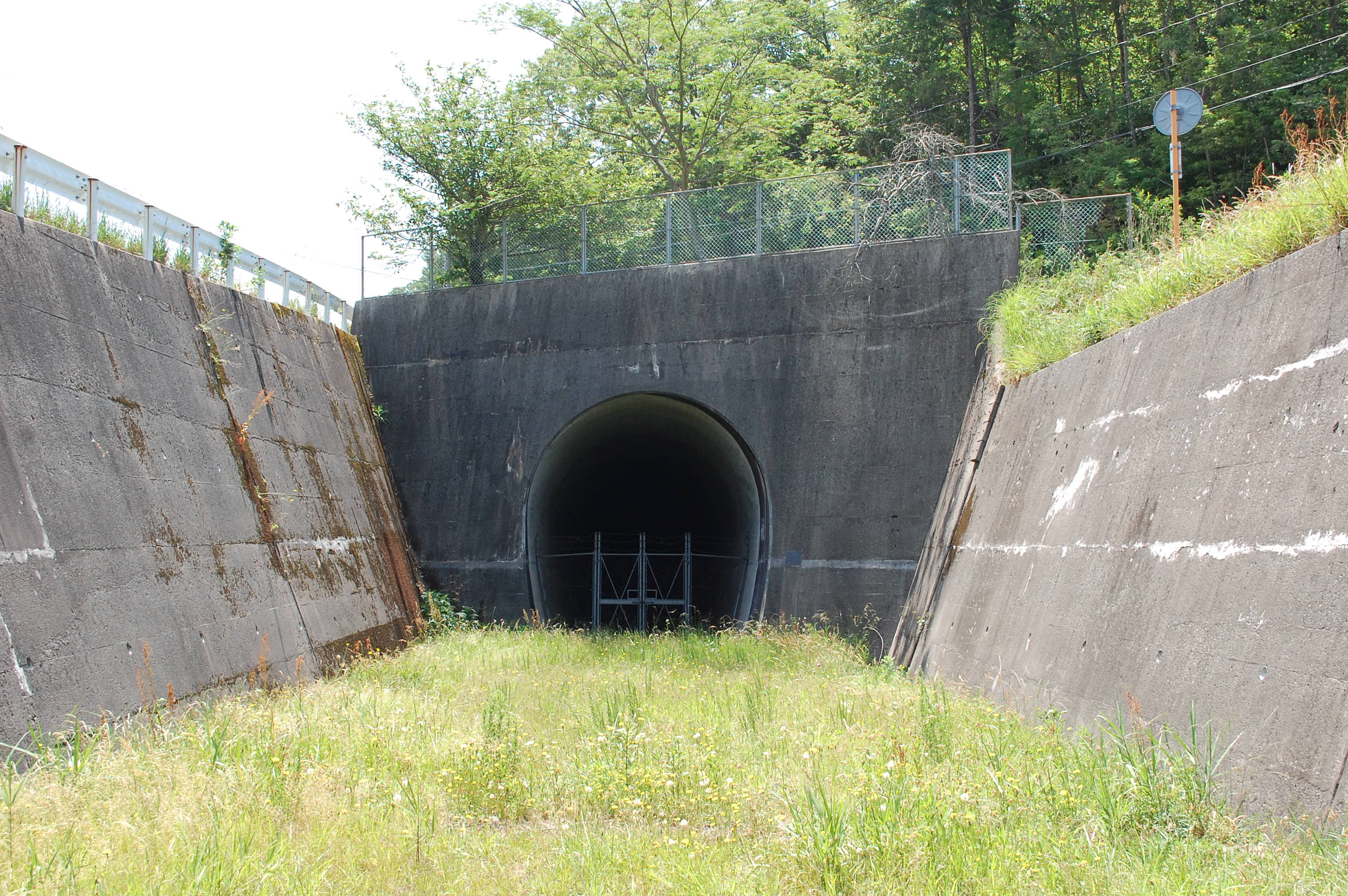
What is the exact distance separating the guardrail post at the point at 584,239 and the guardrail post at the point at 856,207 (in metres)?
3.66

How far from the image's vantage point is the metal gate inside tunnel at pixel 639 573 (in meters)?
16.1

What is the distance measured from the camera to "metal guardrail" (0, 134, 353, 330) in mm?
7820

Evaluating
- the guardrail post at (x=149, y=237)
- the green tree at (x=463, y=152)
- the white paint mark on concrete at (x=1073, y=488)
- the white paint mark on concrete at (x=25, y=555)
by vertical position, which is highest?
the green tree at (x=463, y=152)

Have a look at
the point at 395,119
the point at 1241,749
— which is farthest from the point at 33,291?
the point at 395,119

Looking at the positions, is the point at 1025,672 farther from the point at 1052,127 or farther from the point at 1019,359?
the point at 1052,127

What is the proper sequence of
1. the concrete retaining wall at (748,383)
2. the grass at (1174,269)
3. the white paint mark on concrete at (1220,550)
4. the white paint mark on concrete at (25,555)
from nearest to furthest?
the white paint mark on concrete at (1220,550) → the grass at (1174,269) → the white paint mark on concrete at (25,555) → the concrete retaining wall at (748,383)

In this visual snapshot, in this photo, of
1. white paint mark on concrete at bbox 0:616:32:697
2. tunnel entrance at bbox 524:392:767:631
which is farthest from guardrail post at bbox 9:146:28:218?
tunnel entrance at bbox 524:392:767:631

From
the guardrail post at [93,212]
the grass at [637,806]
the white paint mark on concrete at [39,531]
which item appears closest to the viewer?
the grass at [637,806]

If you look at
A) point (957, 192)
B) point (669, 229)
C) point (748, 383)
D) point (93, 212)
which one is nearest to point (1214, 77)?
point (957, 192)

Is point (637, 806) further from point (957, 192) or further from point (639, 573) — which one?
point (639, 573)

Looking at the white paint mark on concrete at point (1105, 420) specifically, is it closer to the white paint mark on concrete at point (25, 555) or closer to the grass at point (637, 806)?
the grass at point (637, 806)

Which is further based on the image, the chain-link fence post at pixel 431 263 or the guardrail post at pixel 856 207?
the chain-link fence post at pixel 431 263

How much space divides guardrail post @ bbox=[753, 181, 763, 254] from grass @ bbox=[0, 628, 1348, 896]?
23.1 ft

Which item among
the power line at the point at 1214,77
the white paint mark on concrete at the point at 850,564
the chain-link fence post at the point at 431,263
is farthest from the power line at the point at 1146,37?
the chain-link fence post at the point at 431,263
